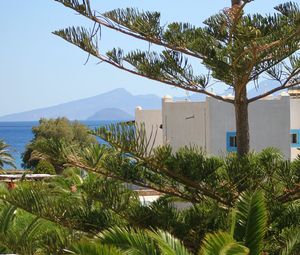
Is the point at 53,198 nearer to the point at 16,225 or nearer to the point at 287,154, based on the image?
the point at 16,225

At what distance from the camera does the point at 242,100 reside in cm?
530

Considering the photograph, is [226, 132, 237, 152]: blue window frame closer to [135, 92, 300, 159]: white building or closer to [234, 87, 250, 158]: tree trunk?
[135, 92, 300, 159]: white building

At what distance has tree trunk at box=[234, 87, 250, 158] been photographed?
5.28 meters

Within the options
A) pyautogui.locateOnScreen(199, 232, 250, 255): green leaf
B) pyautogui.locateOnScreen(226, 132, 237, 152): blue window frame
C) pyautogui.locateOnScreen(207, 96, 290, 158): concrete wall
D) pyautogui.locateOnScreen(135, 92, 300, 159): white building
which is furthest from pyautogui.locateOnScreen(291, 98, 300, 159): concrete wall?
pyautogui.locateOnScreen(199, 232, 250, 255): green leaf

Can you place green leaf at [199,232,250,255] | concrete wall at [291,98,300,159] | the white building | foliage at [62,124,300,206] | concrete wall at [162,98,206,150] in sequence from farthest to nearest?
1. concrete wall at [291,98,300,159]
2. concrete wall at [162,98,206,150]
3. the white building
4. foliage at [62,124,300,206]
5. green leaf at [199,232,250,255]

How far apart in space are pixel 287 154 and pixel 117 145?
13.8 m

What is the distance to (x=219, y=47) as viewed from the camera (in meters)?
5.04

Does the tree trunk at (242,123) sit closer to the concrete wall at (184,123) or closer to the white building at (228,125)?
the white building at (228,125)

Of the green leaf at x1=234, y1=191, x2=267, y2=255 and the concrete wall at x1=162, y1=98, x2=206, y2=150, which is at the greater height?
the concrete wall at x1=162, y1=98, x2=206, y2=150

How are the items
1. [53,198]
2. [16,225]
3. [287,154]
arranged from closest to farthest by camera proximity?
[53,198], [16,225], [287,154]

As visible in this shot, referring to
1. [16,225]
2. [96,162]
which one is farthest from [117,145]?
[16,225]

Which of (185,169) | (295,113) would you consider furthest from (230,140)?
(185,169)

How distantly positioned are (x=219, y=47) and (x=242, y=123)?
0.62 m

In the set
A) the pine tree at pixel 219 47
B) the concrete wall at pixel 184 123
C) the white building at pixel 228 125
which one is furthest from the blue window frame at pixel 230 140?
the pine tree at pixel 219 47
